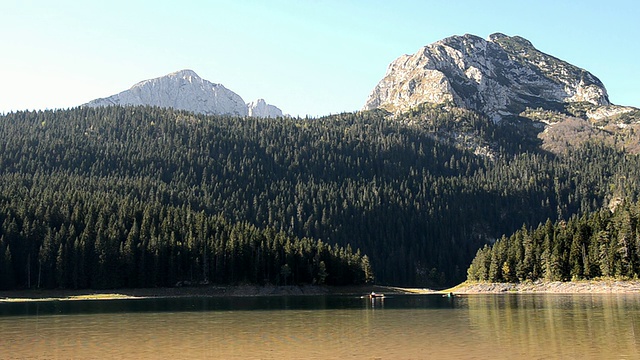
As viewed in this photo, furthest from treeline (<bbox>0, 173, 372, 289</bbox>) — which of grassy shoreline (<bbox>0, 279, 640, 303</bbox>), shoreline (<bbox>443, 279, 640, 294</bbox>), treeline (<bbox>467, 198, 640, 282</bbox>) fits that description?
treeline (<bbox>467, 198, 640, 282</bbox>)

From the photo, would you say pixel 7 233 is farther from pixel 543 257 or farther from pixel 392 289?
pixel 543 257

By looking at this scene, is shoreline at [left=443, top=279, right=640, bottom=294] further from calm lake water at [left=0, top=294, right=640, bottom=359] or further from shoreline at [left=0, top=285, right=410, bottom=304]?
calm lake water at [left=0, top=294, right=640, bottom=359]

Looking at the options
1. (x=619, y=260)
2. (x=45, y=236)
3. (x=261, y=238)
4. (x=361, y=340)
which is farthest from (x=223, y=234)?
(x=361, y=340)

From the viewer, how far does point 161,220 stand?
609ft

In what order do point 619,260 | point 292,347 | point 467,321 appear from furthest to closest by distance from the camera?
point 619,260 < point 467,321 < point 292,347

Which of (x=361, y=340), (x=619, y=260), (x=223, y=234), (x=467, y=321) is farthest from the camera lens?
→ (x=223, y=234)

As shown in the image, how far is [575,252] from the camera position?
145500 millimetres

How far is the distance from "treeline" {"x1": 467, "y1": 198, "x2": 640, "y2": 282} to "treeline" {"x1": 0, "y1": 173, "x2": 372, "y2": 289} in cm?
4743

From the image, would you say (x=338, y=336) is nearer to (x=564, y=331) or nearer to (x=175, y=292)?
(x=564, y=331)

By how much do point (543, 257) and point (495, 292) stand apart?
1685 cm

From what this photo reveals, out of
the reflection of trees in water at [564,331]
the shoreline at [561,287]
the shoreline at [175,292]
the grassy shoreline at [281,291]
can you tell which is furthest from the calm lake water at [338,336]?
the shoreline at [175,292]

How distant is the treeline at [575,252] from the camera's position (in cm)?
13512

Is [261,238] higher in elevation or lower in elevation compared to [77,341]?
higher

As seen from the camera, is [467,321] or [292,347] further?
[467,321]
